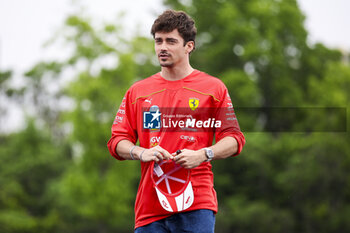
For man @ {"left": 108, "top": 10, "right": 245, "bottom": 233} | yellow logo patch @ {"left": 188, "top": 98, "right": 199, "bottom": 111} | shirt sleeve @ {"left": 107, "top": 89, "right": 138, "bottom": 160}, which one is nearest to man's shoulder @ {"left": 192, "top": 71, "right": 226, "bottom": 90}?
man @ {"left": 108, "top": 10, "right": 245, "bottom": 233}

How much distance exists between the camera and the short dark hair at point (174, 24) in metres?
3.79

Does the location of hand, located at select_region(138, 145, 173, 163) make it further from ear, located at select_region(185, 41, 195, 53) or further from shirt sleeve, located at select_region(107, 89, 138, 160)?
ear, located at select_region(185, 41, 195, 53)

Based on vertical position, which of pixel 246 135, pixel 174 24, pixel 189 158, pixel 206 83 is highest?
pixel 246 135

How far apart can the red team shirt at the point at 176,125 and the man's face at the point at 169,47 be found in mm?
183

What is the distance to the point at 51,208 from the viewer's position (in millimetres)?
32688

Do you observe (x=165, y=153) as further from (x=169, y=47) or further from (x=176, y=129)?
(x=169, y=47)

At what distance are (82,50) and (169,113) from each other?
23.4 meters

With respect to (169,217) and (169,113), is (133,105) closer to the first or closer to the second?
(169,113)

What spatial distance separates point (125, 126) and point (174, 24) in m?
0.83

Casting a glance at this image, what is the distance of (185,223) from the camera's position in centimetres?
366

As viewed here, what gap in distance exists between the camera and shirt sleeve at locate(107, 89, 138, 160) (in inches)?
153

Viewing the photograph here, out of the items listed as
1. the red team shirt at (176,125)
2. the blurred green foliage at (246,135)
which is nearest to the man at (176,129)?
the red team shirt at (176,125)

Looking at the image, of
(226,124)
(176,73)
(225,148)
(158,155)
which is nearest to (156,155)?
(158,155)

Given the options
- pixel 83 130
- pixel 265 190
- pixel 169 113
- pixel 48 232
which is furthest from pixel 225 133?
pixel 48 232
